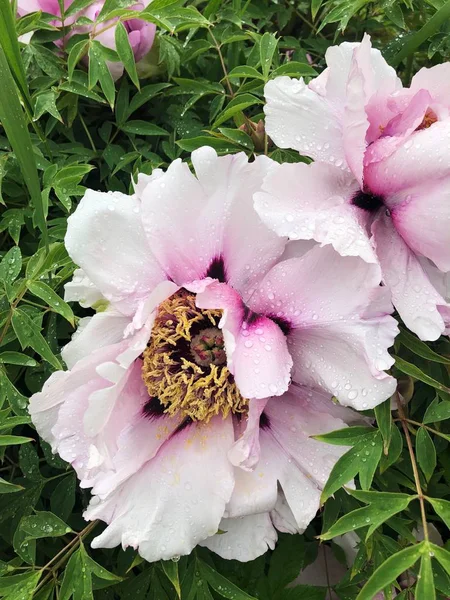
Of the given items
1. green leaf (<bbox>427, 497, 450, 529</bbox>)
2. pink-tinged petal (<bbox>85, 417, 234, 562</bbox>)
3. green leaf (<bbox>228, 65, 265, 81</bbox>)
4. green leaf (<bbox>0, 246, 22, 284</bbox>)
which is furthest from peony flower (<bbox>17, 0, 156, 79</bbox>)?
green leaf (<bbox>427, 497, 450, 529</bbox>)

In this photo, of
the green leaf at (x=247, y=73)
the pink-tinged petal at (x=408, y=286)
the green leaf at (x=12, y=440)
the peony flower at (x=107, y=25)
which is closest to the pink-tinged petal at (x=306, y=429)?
the pink-tinged petal at (x=408, y=286)

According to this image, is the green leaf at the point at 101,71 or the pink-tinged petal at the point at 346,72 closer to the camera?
the pink-tinged petal at the point at 346,72

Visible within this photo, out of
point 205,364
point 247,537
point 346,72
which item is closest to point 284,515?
point 247,537

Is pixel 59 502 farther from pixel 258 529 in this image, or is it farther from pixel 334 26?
pixel 334 26

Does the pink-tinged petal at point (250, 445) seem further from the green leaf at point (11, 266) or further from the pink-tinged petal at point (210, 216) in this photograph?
the green leaf at point (11, 266)

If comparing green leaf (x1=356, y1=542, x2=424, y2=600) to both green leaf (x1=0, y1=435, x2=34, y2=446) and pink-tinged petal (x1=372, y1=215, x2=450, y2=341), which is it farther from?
green leaf (x1=0, y1=435, x2=34, y2=446)

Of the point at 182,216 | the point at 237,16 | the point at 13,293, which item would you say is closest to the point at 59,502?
the point at 13,293

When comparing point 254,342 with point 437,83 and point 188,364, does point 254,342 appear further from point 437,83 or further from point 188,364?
point 437,83
